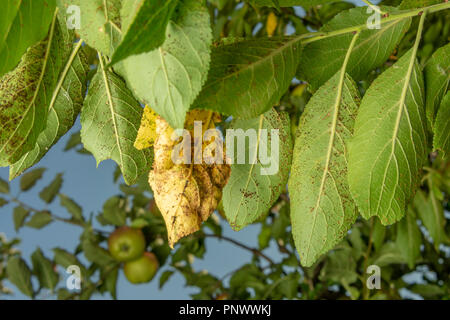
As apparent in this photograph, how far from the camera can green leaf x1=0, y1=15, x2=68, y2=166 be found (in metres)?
0.27

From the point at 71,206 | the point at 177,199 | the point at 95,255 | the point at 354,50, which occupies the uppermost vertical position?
the point at 354,50

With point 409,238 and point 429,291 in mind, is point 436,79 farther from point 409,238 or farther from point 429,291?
Answer: point 429,291

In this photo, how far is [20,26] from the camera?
0.25m

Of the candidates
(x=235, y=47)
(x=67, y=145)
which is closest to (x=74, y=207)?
(x=67, y=145)

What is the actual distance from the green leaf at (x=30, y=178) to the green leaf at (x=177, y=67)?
1.18 m

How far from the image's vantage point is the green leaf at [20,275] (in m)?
1.17

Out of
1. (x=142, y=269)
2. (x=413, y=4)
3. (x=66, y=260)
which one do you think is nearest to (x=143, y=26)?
(x=413, y=4)

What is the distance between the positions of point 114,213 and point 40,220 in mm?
A: 219

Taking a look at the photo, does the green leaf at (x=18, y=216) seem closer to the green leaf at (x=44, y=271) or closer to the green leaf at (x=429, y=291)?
the green leaf at (x=44, y=271)

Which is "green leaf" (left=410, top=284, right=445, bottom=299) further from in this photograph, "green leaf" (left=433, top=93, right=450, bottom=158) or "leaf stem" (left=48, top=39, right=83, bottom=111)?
"leaf stem" (left=48, top=39, right=83, bottom=111)

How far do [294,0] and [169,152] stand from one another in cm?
15

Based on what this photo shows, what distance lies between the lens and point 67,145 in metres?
1.19

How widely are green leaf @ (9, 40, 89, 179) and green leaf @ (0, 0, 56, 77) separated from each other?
0.06 meters
